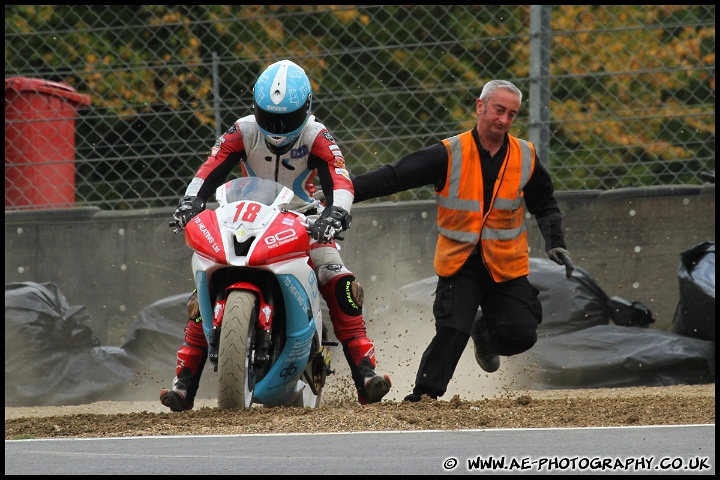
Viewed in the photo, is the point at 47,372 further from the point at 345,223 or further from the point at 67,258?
the point at 345,223

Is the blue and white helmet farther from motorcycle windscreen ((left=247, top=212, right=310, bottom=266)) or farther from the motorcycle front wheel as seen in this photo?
the motorcycle front wheel

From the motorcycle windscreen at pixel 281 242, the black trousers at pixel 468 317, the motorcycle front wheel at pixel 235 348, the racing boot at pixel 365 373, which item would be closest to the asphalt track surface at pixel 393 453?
the motorcycle front wheel at pixel 235 348

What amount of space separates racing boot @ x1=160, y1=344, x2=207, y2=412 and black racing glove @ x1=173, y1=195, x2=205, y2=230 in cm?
68

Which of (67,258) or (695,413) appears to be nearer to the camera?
(695,413)

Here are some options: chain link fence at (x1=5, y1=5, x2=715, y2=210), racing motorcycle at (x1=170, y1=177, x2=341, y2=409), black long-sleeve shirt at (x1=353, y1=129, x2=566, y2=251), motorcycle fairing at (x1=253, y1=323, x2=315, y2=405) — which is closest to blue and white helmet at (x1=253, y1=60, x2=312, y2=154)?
racing motorcycle at (x1=170, y1=177, x2=341, y2=409)

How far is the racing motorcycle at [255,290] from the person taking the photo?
19.7 ft

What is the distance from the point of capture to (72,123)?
1016 centimetres

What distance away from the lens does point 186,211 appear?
21.6ft

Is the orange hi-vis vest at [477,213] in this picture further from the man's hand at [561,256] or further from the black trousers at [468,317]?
the man's hand at [561,256]

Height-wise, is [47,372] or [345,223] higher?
[345,223]

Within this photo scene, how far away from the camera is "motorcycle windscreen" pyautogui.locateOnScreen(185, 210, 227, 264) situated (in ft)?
A: 20.1

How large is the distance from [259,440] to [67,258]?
5.10 m

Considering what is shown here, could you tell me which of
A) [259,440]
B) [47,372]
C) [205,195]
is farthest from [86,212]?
[259,440]

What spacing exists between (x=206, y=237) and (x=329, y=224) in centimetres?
61
